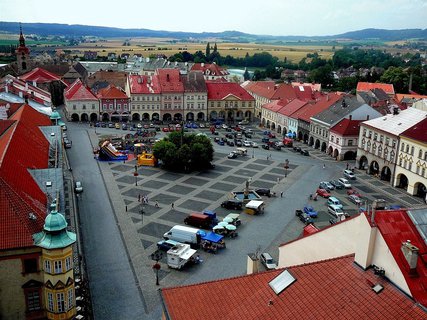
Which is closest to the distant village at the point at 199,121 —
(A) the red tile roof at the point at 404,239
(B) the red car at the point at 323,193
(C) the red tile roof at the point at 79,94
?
(A) the red tile roof at the point at 404,239

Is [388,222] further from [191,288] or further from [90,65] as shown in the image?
[90,65]

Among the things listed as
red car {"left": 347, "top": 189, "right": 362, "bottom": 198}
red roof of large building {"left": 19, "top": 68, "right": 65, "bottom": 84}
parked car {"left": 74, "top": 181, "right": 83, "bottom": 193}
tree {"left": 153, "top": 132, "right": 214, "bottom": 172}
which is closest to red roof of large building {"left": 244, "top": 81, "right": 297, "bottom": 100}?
tree {"left": 153, "top": 132, "right": 214, "bottom": 172}

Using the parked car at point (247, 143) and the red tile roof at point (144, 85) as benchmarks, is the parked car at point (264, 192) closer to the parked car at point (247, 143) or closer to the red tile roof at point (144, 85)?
the parked car at point (247, 143)

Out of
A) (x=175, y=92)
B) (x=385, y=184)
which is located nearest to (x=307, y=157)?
(x=385, y=184)

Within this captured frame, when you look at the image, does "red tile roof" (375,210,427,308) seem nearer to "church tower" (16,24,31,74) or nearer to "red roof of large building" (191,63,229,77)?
"church tower" (16,24,31,74)

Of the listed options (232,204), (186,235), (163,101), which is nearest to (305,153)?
(232,204)

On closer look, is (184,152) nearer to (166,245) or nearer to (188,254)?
(166,245)

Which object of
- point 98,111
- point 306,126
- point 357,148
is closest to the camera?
point 357,148
